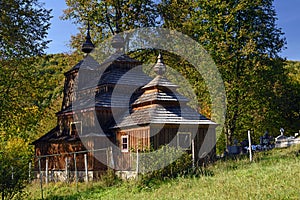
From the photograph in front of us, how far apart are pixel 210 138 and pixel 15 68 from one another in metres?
12.2

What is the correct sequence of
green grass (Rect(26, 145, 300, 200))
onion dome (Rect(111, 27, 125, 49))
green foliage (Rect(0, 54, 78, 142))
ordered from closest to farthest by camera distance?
green grass (Rect(26, 145, 300, 200)) < green foliage (Rect(0, 54, 78, 142)) < onion dome (Rect(111, 27, 125, 49))

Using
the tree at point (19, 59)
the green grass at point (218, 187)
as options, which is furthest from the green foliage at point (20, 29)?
the green grass at point (218, 187)

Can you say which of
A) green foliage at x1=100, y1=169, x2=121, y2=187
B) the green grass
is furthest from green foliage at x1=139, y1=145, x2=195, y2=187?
green foliage at x1=100, y1=169, x2=121, y2=187

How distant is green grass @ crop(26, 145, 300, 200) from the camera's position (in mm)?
12102

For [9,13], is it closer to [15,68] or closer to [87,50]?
[15,68]

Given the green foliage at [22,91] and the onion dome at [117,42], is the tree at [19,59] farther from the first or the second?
the onion dome at [117,42]

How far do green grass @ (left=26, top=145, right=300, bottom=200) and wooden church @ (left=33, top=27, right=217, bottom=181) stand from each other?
6.08 feet

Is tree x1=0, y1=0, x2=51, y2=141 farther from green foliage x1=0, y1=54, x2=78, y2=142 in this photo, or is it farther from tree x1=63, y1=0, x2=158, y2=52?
tree x1=63, y1=0, x2=158, y2=52

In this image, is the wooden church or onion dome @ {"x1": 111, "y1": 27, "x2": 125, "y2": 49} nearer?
the wooden church

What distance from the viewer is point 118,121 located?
24297mm

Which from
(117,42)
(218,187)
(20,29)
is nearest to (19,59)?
(20,29)

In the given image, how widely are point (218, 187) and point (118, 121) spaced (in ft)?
38.0

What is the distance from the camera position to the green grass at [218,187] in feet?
39.7

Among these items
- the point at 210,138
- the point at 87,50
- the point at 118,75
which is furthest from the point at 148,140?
the point at 87,50
